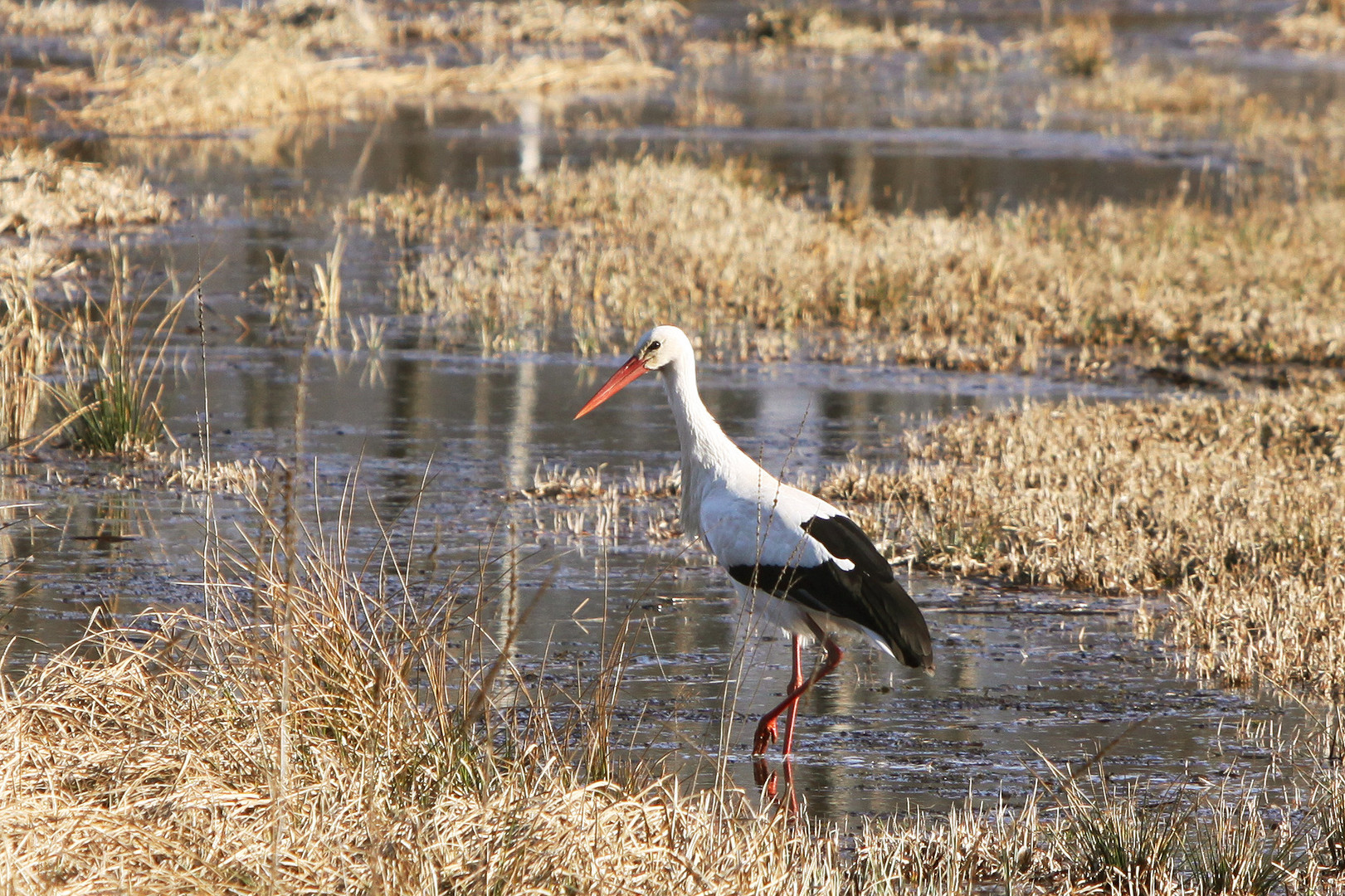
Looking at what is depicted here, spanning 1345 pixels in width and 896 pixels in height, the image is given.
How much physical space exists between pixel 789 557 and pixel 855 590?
0.27m

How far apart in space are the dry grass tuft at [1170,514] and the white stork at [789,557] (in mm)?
1711

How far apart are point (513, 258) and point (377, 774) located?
12.4 m

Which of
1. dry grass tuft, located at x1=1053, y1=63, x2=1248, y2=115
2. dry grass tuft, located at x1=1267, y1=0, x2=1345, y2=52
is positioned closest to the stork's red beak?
dry grass tuft, located at x1=1053, y1=63, x2=1248, y2=115

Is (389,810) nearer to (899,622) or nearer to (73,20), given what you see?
(899,622)

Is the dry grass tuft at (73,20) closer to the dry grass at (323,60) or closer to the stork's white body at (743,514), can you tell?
the dry grass at (323,60)

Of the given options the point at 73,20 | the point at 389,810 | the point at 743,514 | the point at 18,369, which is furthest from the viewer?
the point at 73,20

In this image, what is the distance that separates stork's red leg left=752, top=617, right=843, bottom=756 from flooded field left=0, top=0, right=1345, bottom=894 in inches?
2.9

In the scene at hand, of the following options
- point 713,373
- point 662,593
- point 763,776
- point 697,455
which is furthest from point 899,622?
point 713,373

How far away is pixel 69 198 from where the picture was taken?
59.5 ft

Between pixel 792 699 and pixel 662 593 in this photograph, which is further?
pixel 662 593

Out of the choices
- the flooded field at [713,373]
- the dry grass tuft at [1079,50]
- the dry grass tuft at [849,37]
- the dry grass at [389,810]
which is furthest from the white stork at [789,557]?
the dry grass tuft at [849,37]

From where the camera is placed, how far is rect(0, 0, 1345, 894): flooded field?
6656 mm

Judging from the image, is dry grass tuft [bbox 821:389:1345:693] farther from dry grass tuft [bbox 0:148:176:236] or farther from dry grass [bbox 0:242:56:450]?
dry grass tuft [bbox 0:148:176:236]

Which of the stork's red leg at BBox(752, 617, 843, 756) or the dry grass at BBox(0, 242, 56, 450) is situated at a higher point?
the dry grass at BBox(0, 242, 56, 450)
